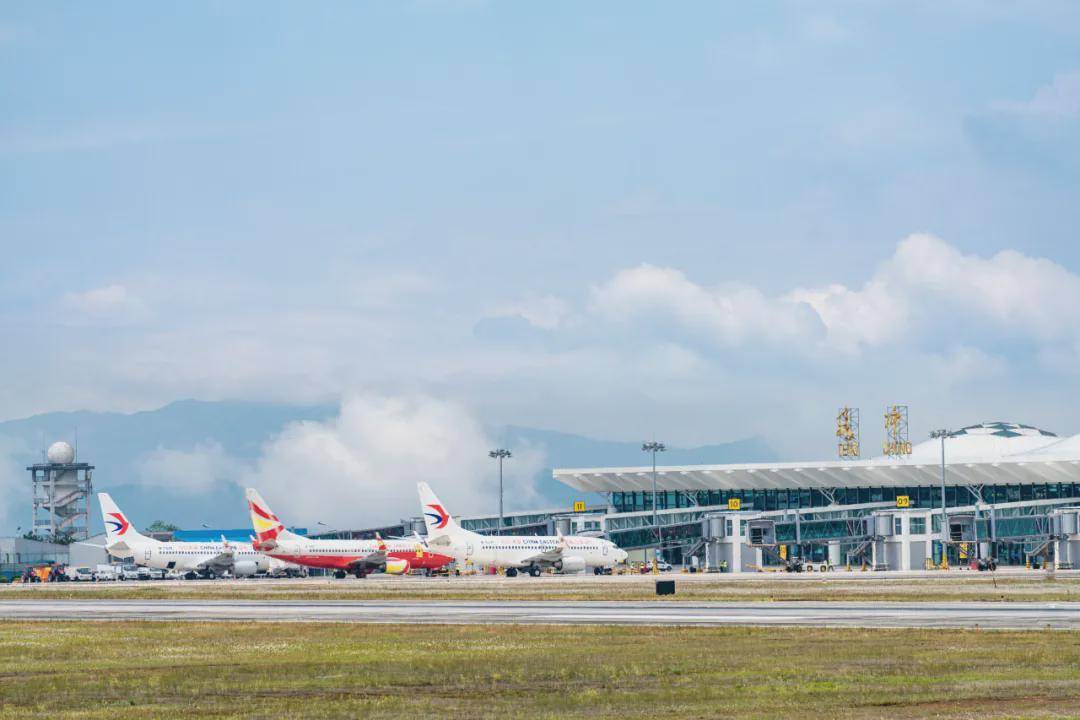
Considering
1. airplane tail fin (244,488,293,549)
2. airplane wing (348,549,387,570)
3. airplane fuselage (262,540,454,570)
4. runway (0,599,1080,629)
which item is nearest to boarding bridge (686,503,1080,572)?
airplane fuselage (262,540,454,570)

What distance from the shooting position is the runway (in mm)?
51156

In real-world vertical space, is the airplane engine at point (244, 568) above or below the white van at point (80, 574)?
above

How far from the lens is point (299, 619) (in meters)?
58.2

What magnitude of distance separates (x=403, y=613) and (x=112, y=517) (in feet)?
390

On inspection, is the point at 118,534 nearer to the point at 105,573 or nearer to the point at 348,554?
the point at 105,573

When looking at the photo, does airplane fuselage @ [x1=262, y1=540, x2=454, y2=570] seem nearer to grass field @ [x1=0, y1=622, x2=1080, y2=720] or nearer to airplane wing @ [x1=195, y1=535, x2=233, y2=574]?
airplane wing @ [x1=195, y1=535, x2=233, y2=574]

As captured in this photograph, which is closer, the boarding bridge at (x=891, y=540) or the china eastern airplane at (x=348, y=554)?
the china eastern airplane at (x=348, y=554)

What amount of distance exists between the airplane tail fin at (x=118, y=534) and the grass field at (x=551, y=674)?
124 metres

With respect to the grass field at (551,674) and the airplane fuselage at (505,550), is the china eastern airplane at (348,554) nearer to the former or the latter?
the airplane fuselage at (505,550)

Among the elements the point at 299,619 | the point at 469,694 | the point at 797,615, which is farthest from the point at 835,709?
the point at 299,619

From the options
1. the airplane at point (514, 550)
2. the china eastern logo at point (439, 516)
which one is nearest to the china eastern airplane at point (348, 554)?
the airplane at point (514, 550)

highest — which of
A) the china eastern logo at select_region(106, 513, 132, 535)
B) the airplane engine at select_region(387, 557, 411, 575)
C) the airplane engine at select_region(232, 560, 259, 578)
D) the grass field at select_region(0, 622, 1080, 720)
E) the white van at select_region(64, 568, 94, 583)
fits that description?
the china eastern logo at select_region(106, 513, 132, 535)

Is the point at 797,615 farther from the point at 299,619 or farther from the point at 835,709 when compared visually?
the point at 835,709

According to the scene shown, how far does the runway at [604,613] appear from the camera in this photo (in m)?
51.2
